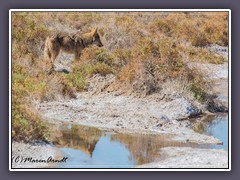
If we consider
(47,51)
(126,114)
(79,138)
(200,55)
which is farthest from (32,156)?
(200,55)

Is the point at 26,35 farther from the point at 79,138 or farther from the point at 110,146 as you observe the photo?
the point at 110,146

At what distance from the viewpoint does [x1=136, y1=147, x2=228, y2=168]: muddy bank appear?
11.4 metres

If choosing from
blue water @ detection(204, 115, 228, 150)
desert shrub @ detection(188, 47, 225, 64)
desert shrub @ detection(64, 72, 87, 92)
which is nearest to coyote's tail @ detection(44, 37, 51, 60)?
desert shrub @ detection(64, 72, 87, 92)

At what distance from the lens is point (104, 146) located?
1180 centimetres

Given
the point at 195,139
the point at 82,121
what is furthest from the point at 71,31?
the point at 195,139

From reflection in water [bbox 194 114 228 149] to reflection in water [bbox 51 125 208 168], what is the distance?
417mm

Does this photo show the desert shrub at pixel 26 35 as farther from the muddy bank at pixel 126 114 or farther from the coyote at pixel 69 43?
the muddy bank at pixel 126 114

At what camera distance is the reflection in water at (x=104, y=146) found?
11422 mm

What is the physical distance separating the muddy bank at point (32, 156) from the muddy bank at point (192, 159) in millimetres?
1095

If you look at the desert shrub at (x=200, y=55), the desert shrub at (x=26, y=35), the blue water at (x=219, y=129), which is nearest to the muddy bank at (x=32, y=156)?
the desert shrub at (x=26, y=35)

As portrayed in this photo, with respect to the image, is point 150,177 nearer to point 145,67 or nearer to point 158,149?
point 158,149

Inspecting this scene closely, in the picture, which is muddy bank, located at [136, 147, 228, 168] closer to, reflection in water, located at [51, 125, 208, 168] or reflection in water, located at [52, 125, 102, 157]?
reflection in water, located at [51, 125, 208, 168]

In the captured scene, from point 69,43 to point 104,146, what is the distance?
121 inches

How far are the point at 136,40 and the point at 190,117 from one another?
1.53m
